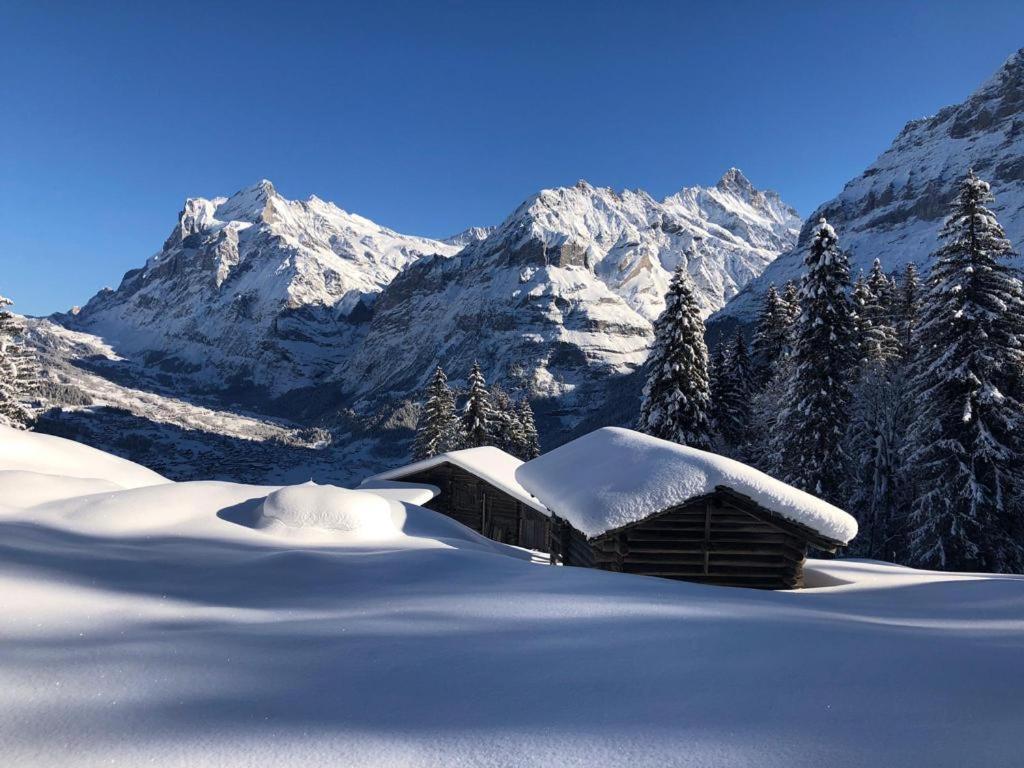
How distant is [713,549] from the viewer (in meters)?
12.4

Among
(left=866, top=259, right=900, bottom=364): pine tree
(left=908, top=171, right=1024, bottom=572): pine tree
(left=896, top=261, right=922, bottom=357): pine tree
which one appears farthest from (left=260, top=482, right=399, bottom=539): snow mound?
A: (left=896, top=261, right=922, bottom=357): pine tree

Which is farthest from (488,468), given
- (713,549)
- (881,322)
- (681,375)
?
(881,322)

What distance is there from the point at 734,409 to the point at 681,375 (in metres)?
12.1

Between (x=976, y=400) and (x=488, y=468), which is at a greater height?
(x=976, y=400)

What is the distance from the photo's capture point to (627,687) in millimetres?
3836

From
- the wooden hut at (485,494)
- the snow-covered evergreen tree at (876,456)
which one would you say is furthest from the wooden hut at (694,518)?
the snow-covered evergreen tree at (876,456)

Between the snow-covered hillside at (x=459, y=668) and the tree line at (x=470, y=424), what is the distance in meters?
34.5

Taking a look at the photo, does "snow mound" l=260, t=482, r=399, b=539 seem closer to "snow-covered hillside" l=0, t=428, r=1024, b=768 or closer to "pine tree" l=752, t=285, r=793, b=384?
"snow-covered hillside" l=0, t=428, r=1024, b=768

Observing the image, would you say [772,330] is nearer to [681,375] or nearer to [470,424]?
[681,375]

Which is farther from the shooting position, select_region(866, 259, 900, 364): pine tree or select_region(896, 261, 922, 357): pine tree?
select_region(896, 261, 922, 357): pine tree

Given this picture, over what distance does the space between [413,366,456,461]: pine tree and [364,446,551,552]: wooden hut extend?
16.8 meters

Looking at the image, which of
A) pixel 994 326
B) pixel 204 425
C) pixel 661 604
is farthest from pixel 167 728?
pixel 204 425

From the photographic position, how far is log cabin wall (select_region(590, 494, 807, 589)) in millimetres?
12320

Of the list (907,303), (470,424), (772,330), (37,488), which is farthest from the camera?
(470,424)
